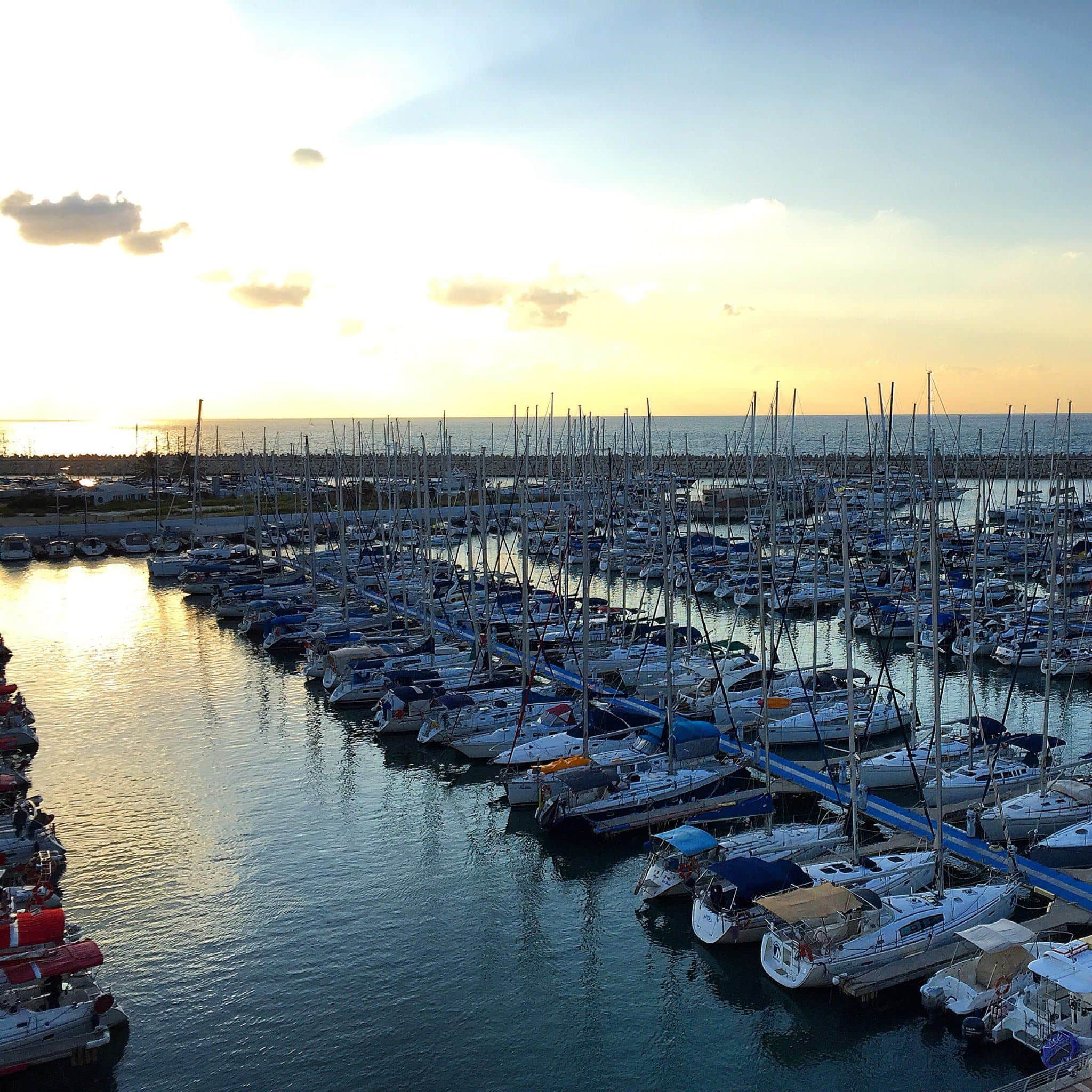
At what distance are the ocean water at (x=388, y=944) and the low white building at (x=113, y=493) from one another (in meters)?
74.3

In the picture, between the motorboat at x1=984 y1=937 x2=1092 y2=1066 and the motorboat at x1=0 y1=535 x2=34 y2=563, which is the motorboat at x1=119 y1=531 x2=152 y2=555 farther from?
the motorboat at x1=984 y1=937 x2=1092 y2=1066

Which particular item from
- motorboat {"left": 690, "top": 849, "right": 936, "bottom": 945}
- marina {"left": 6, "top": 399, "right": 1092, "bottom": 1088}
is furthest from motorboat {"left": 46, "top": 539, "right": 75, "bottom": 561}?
motorboat {"left": 690, "top": 849, "right": 936, "bottom": 945}

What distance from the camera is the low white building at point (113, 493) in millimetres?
109000

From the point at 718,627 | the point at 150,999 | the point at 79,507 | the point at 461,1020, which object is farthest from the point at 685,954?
the point at 79,507

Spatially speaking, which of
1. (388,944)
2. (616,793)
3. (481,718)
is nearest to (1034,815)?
(616,793)

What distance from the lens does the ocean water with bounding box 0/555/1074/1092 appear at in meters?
19.6

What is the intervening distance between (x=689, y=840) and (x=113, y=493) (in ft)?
330

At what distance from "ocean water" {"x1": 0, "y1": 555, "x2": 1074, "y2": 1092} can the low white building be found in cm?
7431

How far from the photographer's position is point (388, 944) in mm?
24062

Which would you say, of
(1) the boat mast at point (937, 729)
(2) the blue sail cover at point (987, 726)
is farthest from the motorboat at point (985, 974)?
(2) the blue sail cover at point (987, 726)

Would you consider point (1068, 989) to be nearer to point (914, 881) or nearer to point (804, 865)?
point (914, 881)

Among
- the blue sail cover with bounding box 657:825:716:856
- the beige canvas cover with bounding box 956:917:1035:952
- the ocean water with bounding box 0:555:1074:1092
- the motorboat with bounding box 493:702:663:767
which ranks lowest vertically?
the ocean water with bounding box 0:555:1074:1092

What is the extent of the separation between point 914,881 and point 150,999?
18.0 meters

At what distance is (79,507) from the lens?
103188 mm
